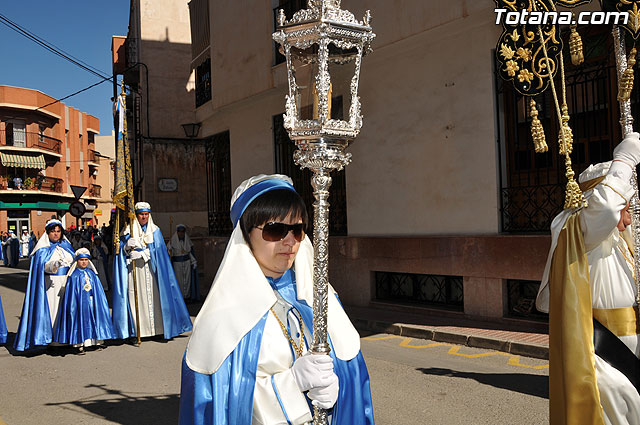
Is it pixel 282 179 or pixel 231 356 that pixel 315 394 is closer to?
pixel 231 356

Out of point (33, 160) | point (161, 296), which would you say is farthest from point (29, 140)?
point (161, 296)

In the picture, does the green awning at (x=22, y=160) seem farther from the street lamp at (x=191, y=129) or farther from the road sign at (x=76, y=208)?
the street lamp at (x=191, y=129)

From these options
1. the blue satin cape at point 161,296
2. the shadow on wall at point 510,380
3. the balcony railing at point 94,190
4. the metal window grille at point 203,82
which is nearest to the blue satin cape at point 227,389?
the shadow on wall at point 510,380

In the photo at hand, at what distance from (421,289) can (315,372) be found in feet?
27.5

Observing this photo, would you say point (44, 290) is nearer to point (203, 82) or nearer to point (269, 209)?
point (269, 209)

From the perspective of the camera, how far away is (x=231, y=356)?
89.0 inches

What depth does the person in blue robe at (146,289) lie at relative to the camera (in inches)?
348

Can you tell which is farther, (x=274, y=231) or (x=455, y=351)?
(x=455, y=351)

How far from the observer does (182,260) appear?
13109mm

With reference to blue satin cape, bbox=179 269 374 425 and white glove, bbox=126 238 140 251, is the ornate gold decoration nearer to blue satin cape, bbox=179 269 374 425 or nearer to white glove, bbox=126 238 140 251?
blue satin cape, bbox=179 269 374 425

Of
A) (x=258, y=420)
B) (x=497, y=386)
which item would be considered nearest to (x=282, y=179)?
(x=258, y=420)

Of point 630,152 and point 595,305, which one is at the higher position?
point 630,152

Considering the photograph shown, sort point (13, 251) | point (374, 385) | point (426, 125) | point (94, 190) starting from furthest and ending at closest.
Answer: point (94, 190), point (13, 251), point (426, 125), point (374, 385)

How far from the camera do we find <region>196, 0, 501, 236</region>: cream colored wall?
902 centimetres
